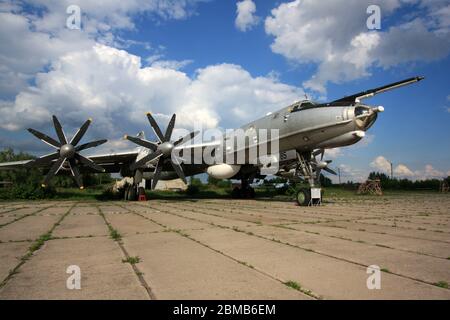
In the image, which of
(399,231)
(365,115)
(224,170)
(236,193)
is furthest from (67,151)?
(399,231)

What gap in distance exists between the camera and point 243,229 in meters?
7.09

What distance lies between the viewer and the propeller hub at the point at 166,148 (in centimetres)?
1750

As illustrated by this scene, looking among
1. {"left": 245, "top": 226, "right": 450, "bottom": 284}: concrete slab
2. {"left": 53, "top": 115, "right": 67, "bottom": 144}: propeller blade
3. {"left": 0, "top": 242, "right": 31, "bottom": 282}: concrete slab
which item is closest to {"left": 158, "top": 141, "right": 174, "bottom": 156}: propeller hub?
{"left": 53, "top": 115, "right": 67, "bottom": 144}: propeller blade

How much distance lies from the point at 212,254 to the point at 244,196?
1802 cm

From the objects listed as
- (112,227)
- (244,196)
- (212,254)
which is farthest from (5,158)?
(212,254)

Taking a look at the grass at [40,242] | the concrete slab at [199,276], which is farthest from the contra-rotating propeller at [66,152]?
the concrete slab at [199,276]

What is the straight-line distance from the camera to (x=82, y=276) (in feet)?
12.0

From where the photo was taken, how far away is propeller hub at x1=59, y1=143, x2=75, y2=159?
17859mm

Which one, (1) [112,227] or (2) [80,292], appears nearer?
(2) [80,292]

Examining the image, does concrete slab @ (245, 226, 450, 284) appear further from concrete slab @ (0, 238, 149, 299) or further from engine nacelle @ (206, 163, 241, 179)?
engine nacelle @ (206, 163, 241, 179)

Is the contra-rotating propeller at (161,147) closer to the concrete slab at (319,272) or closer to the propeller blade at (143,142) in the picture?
the propeller blade at (143,142)

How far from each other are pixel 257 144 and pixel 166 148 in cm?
502
